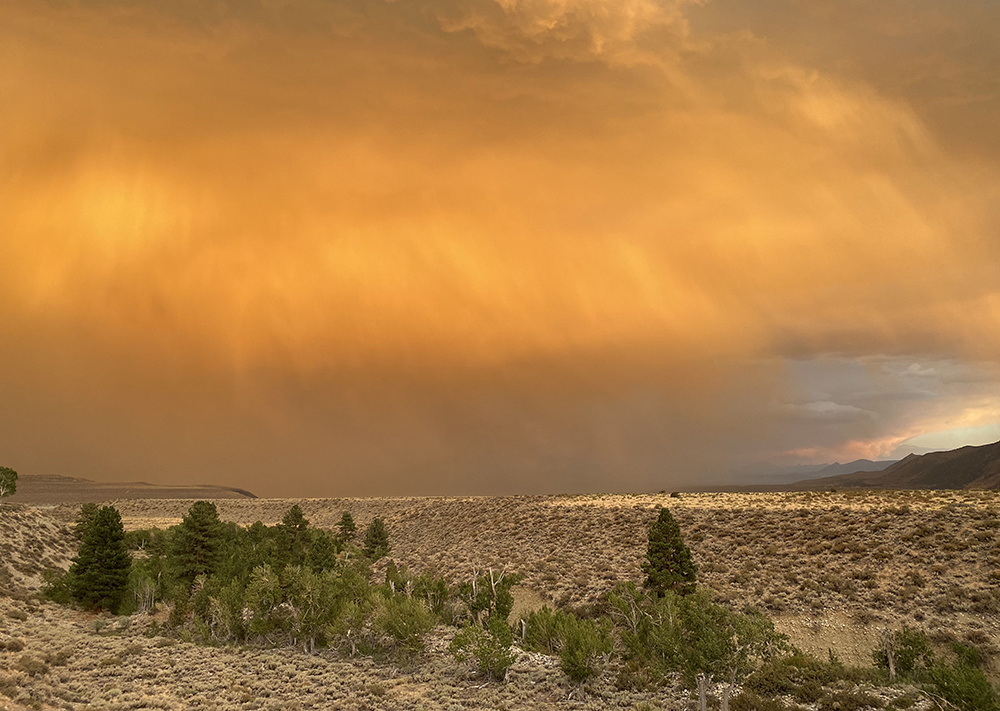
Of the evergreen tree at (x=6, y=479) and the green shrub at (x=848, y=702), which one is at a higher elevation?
the evergreen tree at (x=6, y=479)

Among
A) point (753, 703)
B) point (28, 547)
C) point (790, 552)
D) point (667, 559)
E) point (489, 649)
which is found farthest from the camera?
point (28, 547)

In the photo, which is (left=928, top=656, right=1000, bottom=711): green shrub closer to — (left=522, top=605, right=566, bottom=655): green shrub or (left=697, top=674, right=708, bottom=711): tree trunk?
(left=697, top=674, right=708, bottom=711): tree trunk


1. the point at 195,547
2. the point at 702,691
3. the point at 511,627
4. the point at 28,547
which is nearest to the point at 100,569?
the point at 195,547

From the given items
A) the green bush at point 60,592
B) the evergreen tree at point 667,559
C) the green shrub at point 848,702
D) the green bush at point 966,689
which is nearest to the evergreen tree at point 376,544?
the green bush at point 60,592

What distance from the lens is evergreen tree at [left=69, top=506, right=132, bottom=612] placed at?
52.4 meters

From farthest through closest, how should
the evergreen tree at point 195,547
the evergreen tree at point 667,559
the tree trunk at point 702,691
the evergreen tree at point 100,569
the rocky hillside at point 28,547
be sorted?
the rocky hillside at point 28,547 < the evergreen tree at point 195,547 < the evergreen tree at point 100,569 < the evergreen tree at point 667,559 < the tree trunk at point 702,691

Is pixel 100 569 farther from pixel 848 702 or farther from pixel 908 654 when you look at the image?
pixel 908 654

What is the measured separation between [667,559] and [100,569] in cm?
5172

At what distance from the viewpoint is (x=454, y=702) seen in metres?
28.1

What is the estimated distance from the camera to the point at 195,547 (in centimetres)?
5581

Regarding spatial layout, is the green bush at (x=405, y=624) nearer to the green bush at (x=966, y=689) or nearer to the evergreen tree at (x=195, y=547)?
the green bush at (x=966, y=689)

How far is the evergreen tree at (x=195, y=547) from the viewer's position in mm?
55094

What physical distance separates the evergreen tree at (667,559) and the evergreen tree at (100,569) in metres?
48.7

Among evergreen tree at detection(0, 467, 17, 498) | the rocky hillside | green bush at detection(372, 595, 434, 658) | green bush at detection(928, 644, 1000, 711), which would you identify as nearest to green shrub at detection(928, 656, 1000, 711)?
green bush at detection(928, 644, 1000, 711)
